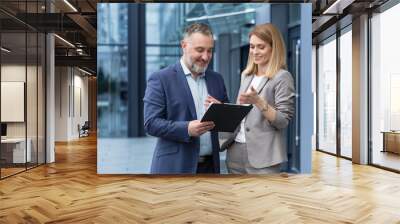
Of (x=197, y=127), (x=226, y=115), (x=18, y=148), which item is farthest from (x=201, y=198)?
(x=18, y=148)

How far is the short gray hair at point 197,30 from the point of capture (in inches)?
249

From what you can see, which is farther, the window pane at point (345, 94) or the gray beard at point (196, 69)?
the window pane at point (345, 94)

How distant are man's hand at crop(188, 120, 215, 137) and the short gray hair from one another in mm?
1266

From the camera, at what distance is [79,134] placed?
17.9 m

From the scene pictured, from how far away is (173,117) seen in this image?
618 centimetres

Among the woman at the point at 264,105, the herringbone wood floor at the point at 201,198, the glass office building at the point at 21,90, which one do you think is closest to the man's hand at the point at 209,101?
the woman at the point at 264,105

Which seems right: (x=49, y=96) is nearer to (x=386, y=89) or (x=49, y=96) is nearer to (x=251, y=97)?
(x=251, y=97)

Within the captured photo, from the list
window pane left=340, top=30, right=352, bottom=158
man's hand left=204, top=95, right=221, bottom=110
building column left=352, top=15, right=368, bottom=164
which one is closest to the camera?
man's hand left=204, top=95, right=221, bottom=110

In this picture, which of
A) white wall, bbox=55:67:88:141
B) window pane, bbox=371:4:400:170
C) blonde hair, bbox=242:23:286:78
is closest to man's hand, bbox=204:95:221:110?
blonde hair, bbox=242:23:286:78

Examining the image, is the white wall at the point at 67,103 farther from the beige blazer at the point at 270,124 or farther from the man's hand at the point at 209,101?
the beige blazer at the point at 270,124

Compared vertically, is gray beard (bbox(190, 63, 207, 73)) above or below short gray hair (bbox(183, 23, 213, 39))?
below

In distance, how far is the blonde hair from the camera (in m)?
6.31

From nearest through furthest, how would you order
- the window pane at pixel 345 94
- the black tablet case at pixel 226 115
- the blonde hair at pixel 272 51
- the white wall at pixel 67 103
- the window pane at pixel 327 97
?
the black tablet case at pixel 226 115 < the blonde hair at pixel 272 51 < the window pane at pixel 345 94 < the window pane at pixel 327 97 < the white wall at pixel 67 103

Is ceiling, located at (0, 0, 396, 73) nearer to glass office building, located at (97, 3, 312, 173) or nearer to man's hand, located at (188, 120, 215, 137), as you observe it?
glass office building, located at (97, 3, 312, 173)
